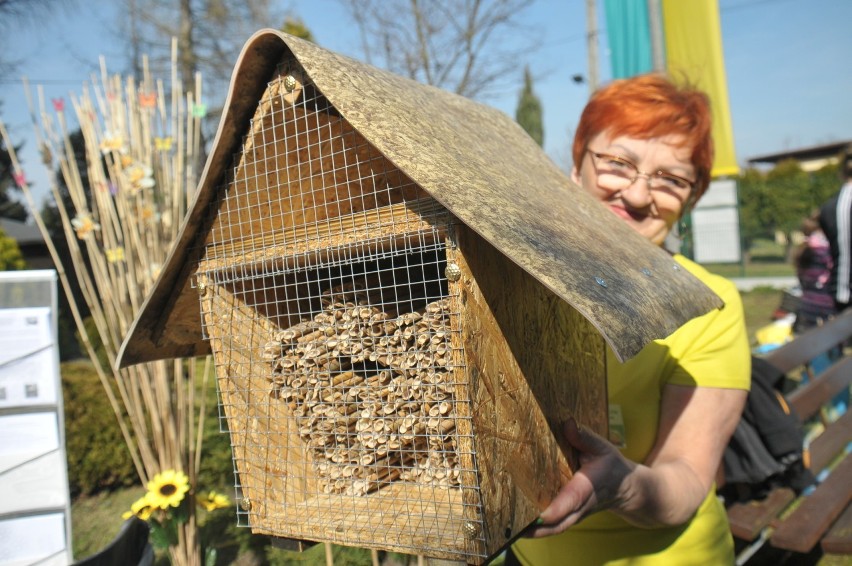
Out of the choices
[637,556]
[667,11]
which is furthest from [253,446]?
[667,11]

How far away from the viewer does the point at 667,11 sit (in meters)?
4.28

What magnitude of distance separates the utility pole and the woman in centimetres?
1178

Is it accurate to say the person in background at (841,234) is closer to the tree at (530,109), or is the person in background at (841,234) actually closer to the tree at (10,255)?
the tree at (10,255)

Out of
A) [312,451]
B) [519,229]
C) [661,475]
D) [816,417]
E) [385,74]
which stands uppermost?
[385,74]

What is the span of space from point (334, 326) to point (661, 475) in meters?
0.86

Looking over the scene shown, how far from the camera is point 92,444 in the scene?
5.07 meters

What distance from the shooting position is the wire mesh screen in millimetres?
1104

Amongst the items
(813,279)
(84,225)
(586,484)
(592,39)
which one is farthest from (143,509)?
(592,39)

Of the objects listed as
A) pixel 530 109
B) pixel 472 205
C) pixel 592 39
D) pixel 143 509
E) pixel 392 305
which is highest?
pixel 530 109

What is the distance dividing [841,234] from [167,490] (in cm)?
547

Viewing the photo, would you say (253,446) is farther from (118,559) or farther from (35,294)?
(35,294)

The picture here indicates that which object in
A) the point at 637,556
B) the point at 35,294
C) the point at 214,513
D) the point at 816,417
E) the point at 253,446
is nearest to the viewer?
the point at 253,446

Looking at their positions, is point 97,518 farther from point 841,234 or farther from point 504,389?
point 841,234

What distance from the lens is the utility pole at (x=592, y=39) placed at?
12.8 m
